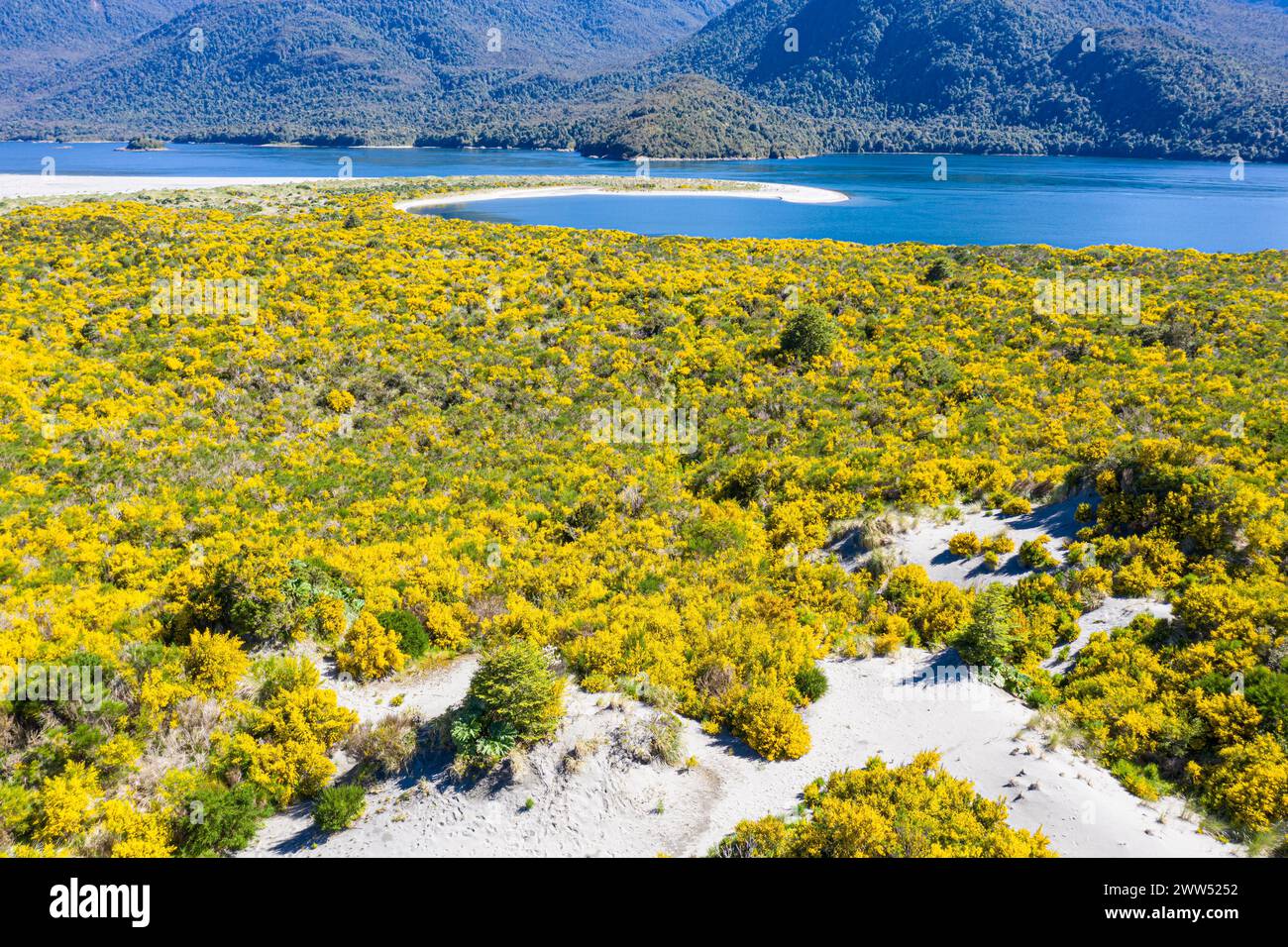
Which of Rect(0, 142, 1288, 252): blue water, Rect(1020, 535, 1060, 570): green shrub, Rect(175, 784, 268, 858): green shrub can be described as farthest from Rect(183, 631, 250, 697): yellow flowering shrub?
Rect(0, 142, 1288, 252): blue water

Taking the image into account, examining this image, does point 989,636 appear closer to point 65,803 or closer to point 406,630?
point 406,630

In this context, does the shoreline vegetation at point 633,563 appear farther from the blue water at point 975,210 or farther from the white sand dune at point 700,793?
the blue water at point 975,210

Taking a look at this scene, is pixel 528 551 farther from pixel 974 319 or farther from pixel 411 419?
pixel 974 319

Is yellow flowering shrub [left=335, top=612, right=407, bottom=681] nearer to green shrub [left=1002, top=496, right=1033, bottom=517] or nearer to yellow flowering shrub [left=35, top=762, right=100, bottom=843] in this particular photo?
yellow flowering shrub [left=35, top=762, right=100, bottom=843]

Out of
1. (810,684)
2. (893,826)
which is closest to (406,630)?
(810,684)

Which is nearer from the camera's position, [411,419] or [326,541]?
[326,541]
